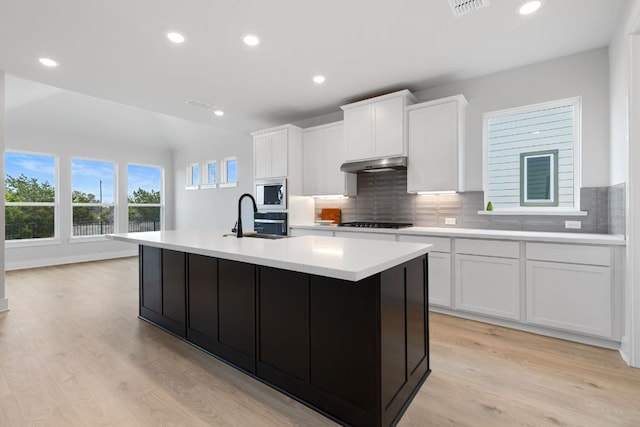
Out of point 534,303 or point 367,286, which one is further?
point 534,303

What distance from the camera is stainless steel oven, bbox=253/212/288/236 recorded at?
4.69 m

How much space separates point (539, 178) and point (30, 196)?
27.8 feet

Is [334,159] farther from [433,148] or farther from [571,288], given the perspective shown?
[571,288]

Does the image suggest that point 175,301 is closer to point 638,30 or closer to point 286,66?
point 286,66

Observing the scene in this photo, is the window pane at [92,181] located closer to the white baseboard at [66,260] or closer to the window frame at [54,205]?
the window frame at [54,205]

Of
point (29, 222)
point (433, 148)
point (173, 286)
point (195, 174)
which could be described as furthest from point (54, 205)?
point (433, 148)

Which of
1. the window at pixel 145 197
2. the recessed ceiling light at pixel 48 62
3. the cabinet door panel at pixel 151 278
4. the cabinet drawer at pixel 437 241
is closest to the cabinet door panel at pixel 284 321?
the cabinet door panel at pixel 151 278

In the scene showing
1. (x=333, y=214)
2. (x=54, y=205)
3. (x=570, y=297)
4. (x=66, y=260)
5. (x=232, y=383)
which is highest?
(x=54, y=205)

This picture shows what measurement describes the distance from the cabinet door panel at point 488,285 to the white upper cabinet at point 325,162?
1.92 m

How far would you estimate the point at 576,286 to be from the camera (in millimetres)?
2551

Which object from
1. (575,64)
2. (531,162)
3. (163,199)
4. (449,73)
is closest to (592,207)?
(531,162)

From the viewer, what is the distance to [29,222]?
5906 millimetres

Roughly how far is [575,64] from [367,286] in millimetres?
3292

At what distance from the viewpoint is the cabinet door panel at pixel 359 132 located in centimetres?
393
